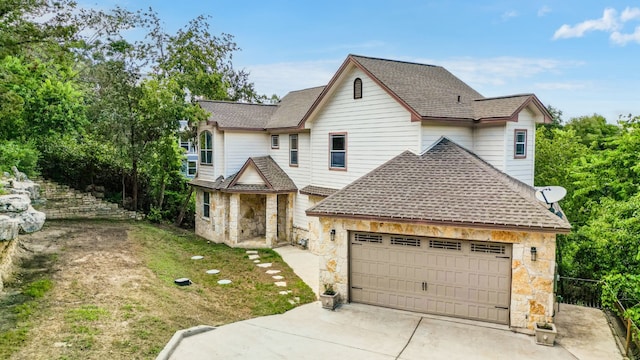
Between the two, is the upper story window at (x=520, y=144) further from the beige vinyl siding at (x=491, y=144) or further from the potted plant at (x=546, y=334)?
the potted plant at (x=546, y=334)

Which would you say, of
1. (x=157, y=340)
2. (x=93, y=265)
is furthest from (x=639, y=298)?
(x=93, y=265)

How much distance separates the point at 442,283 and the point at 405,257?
1.08 m

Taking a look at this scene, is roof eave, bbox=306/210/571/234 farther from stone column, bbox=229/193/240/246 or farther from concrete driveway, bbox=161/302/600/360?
stone column, bbox=229/193/240/246

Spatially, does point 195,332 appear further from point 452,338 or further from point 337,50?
point 337,50

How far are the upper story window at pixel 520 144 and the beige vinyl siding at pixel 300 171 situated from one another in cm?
799

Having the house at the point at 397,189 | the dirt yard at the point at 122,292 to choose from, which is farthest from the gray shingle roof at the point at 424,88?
the dirt yard at the point at 122,292

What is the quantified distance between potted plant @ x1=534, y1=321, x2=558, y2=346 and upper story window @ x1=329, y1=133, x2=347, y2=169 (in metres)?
8.39

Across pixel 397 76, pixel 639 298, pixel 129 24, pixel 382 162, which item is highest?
pixel 129 24

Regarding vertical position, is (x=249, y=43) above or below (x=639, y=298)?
above

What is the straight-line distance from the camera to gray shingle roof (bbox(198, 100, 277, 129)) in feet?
62.7

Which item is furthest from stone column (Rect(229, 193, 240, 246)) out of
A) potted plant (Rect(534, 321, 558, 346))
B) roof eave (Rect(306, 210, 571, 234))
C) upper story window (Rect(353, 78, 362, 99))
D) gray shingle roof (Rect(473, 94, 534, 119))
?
potted plant (Rect(534, 321, 558, 346))

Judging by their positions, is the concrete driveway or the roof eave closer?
the concrete driveway

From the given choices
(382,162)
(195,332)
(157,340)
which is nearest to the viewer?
(157,340)

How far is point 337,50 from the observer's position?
1148 inches
